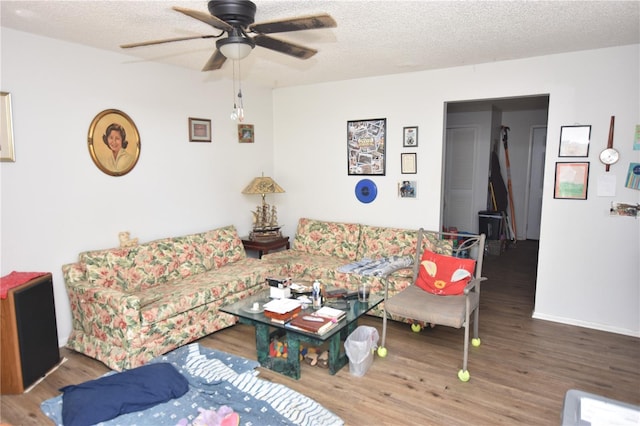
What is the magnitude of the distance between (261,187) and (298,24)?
2774 mm

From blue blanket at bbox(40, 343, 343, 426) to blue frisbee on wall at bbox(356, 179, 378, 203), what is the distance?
2.33m

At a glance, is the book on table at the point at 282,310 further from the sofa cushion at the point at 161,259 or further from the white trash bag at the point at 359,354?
the sofa cushion at the point at 161,259

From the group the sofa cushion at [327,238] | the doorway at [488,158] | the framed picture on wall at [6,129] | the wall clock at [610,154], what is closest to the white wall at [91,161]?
the framed picture on wall at [6,129]

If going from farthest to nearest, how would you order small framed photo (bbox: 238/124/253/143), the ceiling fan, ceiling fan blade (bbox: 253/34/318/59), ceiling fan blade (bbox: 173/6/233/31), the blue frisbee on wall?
small framed photo (bbox: 238/124/253/143) → the blue frisbee on wall → ceiling fan blade (bbox: 253/34/318/59) → the ceiling fan → ceiling fan blade (bbox: 173/6/233/31)

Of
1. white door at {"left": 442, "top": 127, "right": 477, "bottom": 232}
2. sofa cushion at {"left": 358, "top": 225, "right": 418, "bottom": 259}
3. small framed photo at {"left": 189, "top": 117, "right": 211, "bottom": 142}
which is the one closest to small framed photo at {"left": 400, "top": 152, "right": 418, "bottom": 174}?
sofa cushion at {"left": 358, "top": 225, "right": 418, "bottom": 259}

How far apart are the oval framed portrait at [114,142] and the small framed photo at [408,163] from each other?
105 inches

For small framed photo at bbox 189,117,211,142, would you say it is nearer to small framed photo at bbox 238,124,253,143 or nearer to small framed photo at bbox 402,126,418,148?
small framed photo at bbox 238,124,253,143

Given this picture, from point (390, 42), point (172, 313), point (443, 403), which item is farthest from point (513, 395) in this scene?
point (390, 42)

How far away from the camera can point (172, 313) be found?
302cm

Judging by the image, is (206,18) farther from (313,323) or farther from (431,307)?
(431,307)

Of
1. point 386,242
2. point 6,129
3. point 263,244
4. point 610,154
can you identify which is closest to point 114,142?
point 6,129

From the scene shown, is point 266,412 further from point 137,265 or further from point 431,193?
point 431,193

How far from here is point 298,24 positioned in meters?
1.98

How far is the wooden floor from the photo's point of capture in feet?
7.66
